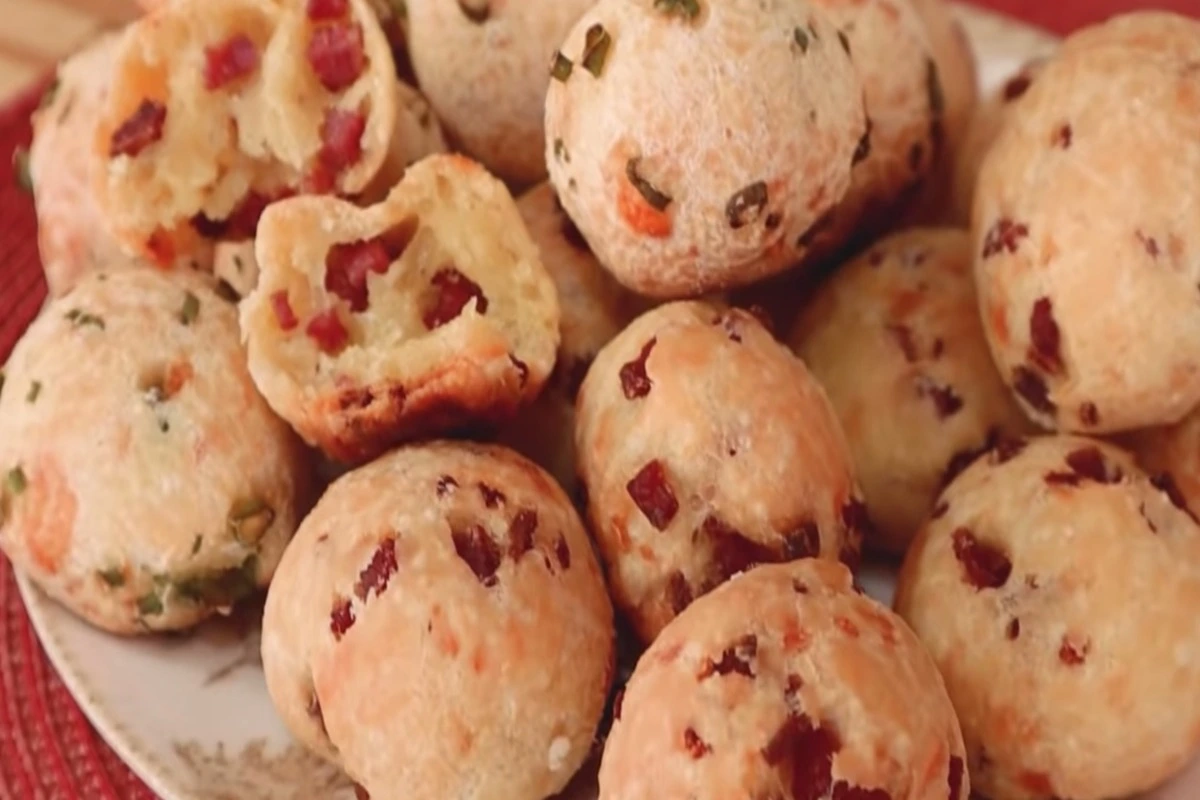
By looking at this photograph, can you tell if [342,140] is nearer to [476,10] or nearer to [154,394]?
[476,10]

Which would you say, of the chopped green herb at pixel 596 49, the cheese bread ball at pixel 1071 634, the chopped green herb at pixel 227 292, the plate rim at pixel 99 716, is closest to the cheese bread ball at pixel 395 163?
the chopped green herb at pixel 227 292

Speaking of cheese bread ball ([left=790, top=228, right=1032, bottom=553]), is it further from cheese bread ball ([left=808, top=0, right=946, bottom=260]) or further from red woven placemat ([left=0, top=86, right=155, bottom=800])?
red woven placemat ([left=0, top=86, right=155, bottom=800])

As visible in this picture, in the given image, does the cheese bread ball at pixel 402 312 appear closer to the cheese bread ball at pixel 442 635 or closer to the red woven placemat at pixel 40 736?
the cheese bread ball at pixel 442 635

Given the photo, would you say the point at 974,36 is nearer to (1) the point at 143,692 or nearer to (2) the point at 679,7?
(2) the point at 679,7

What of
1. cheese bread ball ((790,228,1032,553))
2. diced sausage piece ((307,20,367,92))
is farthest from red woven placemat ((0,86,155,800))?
cheese bread ball ((790,228,1032,553))

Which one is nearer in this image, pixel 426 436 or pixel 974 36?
pixel 426 436

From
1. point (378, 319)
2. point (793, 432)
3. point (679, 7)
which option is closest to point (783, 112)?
point (679, 7)
